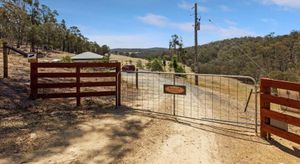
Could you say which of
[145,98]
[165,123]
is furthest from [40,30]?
[165,123]

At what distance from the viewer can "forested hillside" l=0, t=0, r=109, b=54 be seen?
43.9 ft

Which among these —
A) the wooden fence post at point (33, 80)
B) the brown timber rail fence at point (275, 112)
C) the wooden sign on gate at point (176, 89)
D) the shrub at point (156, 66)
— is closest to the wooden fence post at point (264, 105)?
the brown timber rail fence at point (275, 112)

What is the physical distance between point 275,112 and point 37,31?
57.8 meters

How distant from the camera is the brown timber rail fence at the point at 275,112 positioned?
543 centimetres

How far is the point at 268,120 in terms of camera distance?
20.2 feet

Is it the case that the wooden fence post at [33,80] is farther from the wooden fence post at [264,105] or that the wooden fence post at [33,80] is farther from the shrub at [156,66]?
the shrub at [156,66]

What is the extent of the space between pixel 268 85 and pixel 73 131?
440 cm

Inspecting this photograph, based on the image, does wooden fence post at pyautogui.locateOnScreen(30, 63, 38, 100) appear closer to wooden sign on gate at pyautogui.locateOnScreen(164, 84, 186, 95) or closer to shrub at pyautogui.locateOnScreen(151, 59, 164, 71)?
wooden sign on gate at pyautogui.locateOnScreen(164, 84, 186, 95)

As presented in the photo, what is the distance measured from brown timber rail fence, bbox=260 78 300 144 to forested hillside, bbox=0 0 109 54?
439 inches

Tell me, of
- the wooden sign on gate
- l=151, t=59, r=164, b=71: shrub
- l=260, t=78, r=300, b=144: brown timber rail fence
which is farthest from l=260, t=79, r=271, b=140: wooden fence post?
l=151, t=59, r=164, b=71: shrub

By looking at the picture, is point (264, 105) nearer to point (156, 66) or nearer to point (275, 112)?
point (275, 112)

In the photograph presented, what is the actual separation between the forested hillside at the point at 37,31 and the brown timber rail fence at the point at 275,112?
1114 centimetres

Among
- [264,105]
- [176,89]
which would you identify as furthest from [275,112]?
[176,89]

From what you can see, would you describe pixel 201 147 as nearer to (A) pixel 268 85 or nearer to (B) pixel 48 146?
(A) pixel 268 85
